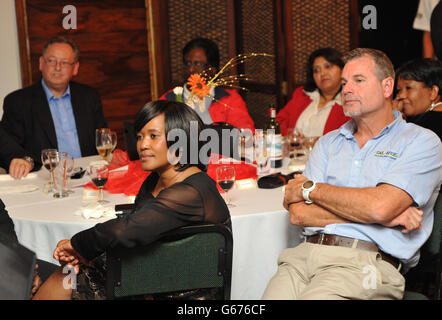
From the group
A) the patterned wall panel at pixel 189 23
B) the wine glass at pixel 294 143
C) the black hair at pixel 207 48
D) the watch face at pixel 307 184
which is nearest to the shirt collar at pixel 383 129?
the watch face at pixel 307 184

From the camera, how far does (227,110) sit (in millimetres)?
3773

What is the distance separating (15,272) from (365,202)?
120 cm

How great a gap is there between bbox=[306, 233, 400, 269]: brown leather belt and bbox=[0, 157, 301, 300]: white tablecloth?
→ 0.77 ft

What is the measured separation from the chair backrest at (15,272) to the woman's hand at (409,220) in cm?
124

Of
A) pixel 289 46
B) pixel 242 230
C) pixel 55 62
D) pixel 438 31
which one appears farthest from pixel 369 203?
pixel 289 46

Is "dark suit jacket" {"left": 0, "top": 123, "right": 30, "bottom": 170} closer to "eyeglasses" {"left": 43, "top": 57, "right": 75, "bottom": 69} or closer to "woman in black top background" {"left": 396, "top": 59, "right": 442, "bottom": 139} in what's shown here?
"eyeglasses" {"left": 43, "top": 57, "right": 75, "bottom": 69}

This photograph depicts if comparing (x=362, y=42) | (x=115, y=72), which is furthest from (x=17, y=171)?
(x=362, y=42)

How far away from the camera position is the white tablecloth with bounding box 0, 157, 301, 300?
2.20 metres

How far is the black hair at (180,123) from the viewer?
1930 millimetres

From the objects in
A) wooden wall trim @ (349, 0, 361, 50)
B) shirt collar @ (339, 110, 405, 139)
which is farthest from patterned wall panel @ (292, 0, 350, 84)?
shirt collar @ (339, 110, 405, 139)

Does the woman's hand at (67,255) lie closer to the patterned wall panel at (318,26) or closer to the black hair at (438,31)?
the black hair at (438,31)

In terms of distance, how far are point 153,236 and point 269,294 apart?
548mm
